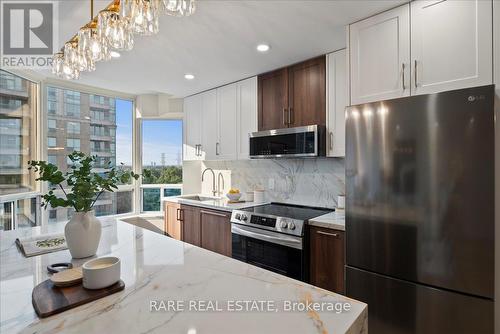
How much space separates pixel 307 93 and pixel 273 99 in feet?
1.36

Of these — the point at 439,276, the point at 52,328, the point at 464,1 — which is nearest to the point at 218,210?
the point at 439,276

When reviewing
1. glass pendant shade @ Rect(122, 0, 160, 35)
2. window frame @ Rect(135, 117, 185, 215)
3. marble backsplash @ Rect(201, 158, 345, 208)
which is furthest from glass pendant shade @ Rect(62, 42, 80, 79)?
window frame @ Rect(135, 117, 185, 215)

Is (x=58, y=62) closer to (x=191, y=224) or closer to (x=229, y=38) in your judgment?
(x=229, y=38)

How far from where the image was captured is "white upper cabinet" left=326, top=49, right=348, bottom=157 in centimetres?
238

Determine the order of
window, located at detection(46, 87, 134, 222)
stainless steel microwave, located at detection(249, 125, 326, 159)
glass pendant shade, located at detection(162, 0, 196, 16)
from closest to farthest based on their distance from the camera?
glass pendant shade, located at detection(162, 0, 196, 16), stainless steel microwave, located at detection(249, 125, 326, 159), window, located at detection(46, 87, 134, 222)

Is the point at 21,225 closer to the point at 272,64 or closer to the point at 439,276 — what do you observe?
the point at 272,64

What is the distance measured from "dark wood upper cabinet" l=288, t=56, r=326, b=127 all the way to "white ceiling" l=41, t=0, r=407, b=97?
0.11m

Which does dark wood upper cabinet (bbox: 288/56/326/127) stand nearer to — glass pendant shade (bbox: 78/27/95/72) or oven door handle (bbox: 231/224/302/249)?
oven door handle (bbox: 231/224/302/249)

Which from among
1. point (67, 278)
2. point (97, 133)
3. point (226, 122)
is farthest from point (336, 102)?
point (97, 133)

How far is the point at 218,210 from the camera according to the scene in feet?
9.86

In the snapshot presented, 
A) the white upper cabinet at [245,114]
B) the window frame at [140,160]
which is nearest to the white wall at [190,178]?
the window frame at [140,160]

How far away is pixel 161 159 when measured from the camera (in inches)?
170

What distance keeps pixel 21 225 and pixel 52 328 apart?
117 inches

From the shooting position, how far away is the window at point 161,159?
4.29m
